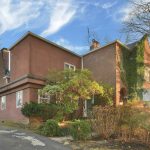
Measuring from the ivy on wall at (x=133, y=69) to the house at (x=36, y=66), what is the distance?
28.4 inches

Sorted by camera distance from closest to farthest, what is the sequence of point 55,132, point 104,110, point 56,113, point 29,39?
point 104,110 → point 55,132 → point 56,113 → point 29,39

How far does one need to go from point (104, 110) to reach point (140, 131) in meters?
2.46

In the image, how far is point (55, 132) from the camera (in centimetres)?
1917

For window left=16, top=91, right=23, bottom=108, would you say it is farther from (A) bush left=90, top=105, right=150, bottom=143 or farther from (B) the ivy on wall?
(A) bush left=90, top=105, right=150, bottom=143

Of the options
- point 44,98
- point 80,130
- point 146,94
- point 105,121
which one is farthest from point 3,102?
point 105,121

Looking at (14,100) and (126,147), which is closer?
(126,147)

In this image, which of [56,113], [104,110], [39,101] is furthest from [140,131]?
[39,101]

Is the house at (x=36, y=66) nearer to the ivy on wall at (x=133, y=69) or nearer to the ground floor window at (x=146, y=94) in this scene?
the ground floor window at (x=146, y=94)

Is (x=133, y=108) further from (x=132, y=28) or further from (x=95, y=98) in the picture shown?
(x=132, y=28)

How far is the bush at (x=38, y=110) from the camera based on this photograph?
24422mm

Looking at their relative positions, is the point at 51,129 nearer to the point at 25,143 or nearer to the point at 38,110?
the point at 25,143

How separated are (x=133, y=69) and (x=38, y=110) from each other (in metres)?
11.9

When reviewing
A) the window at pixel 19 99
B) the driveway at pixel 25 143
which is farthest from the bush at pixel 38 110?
the driveway at pixel 25 143

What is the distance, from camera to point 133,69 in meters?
32.2
